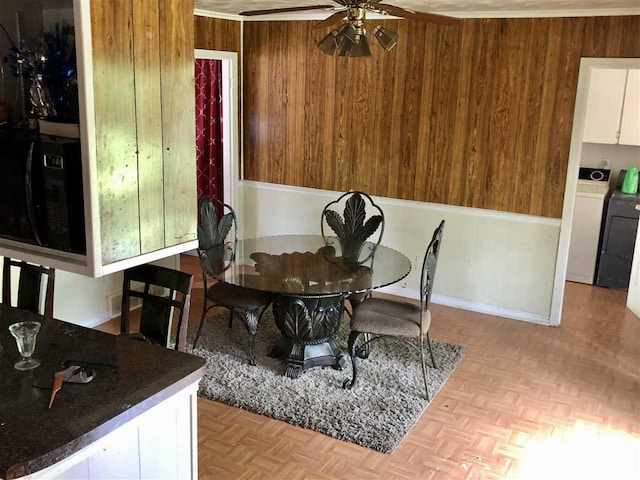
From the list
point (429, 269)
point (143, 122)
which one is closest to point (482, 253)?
point (429, 269)

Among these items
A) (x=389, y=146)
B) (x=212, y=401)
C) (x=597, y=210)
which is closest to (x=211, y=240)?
(x=212, y=401)

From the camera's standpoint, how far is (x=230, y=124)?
5.63 meters

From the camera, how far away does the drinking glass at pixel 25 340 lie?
A: 1.99 metres

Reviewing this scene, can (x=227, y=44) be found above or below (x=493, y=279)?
above

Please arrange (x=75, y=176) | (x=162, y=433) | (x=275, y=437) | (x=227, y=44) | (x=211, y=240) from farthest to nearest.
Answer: (x=227, y=44)
(x=211, y=240)
(x=275, y=437)
(x=162, y=433)
(x=75, y=176)

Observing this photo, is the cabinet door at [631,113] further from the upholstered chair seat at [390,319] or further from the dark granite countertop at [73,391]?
the dark granite countertop at [73,391]

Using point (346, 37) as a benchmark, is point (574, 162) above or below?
below

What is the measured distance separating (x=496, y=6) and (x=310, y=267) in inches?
85.9

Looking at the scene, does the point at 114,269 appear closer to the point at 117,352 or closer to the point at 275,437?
the point at 117,352

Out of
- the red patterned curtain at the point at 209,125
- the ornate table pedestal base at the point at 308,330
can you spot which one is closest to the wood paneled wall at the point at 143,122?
the ornate table pedestal base at the point at 308,330

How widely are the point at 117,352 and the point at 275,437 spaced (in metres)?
1.22

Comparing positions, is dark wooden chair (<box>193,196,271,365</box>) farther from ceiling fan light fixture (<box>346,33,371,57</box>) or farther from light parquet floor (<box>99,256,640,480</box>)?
ceiling fan light fixture (<box>346,33,371,57</box>)

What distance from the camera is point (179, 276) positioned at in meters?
2.75

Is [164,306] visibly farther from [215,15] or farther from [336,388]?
[215,15]
